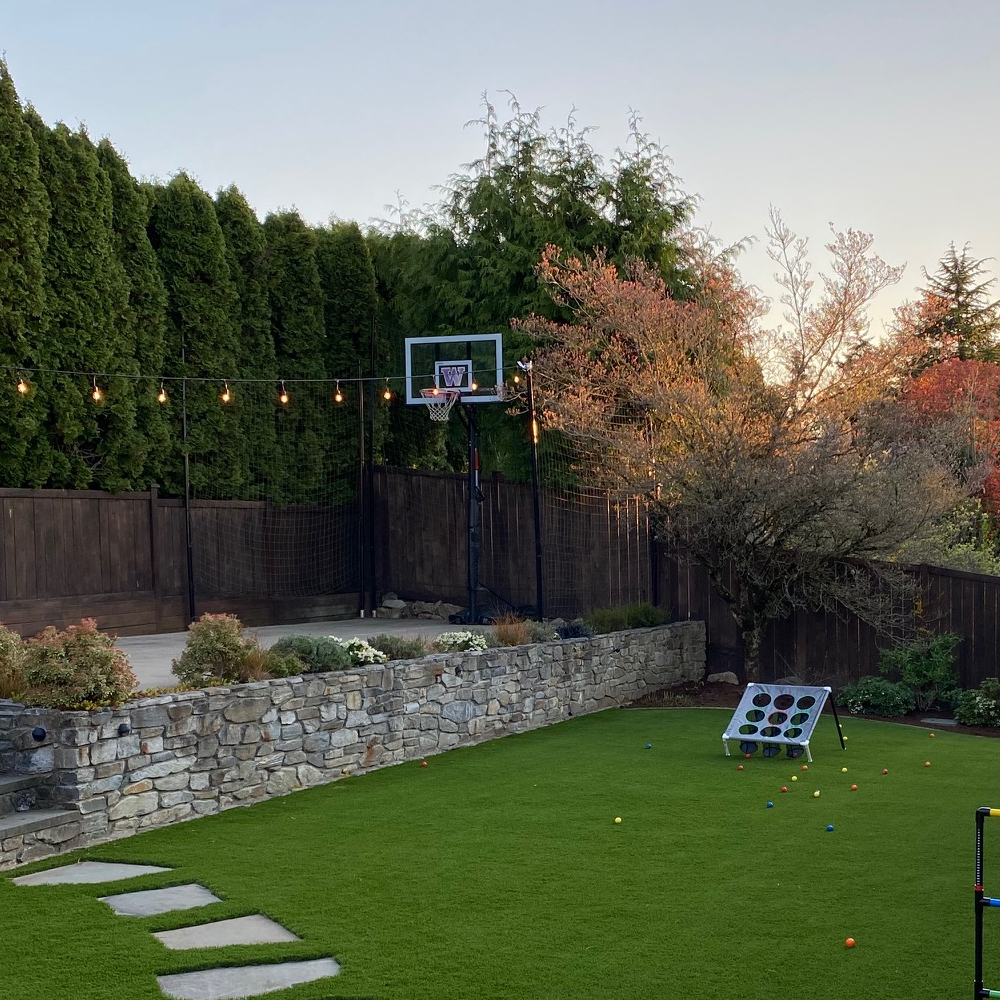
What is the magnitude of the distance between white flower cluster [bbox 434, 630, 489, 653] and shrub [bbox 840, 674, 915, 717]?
423 centimetres

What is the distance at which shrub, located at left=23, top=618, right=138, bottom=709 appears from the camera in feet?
24.5

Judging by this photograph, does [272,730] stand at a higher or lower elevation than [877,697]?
higher

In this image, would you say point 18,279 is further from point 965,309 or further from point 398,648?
point 965,309

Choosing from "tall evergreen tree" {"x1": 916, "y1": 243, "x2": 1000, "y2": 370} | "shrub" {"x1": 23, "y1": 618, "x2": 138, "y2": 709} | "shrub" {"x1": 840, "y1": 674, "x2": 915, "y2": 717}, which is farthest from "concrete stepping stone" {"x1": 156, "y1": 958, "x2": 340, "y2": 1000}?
"tall evergreen tree" {"x1": 916, "y1": 243, "x2": 1000, "y2": 370}

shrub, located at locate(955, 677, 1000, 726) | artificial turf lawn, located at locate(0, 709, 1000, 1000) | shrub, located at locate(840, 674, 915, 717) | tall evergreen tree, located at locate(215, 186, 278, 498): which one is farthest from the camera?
tall evergreen tree, located at locate(215, 186, 278, 498)

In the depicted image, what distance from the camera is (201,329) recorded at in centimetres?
1666

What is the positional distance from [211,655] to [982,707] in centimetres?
763

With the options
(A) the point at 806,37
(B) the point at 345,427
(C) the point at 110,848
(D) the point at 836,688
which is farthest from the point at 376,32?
(C) the point at 110,848

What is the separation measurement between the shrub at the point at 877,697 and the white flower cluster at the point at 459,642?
4226 millimetres

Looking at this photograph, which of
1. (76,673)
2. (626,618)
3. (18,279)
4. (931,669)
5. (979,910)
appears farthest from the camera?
(626,618)

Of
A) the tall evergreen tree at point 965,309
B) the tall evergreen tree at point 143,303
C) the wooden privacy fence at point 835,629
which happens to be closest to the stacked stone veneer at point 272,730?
the wooden privacy fence at point 835,629

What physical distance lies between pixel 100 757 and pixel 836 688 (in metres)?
8.87

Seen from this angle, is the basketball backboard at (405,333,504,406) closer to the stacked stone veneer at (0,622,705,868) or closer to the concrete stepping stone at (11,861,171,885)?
the stacked stone veneer at (0,622,705,868)

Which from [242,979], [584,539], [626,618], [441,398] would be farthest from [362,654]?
[584,539]
